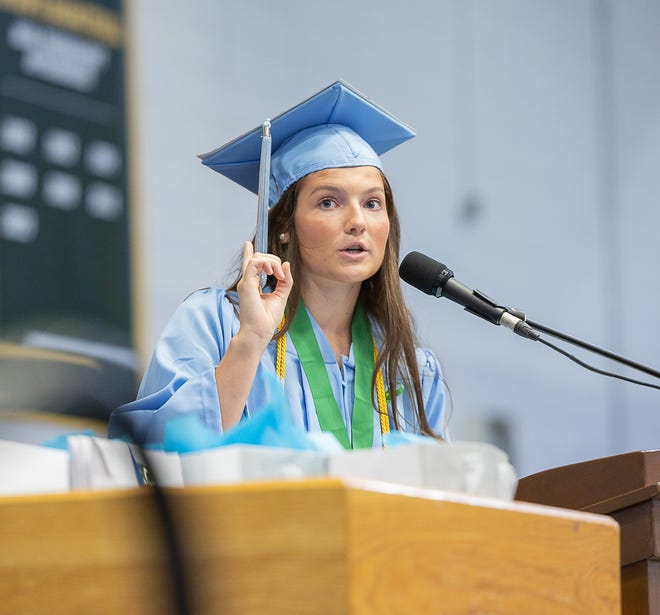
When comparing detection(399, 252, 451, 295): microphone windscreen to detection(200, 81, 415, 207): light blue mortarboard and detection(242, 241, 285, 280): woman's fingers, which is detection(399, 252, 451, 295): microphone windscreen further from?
detection(200, 81, 415, 207): light blue mortarboard

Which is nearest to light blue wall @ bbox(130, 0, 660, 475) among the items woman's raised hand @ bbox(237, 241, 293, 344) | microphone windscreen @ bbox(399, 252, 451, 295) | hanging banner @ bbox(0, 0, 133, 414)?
hanging banner @ bbox(0, 0, 133, 414)

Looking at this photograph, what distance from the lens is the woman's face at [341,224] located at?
8.32 ft

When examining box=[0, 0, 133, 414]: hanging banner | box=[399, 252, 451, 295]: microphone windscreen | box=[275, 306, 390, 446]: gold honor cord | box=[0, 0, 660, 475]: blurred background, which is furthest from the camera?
box=[0, 0, 660, 475]: blurred background

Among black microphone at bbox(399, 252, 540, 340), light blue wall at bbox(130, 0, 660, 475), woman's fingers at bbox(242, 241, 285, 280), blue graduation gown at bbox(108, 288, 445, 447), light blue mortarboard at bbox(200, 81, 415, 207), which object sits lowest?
blue graduation gown at bbox(108, 288, 445, 447)

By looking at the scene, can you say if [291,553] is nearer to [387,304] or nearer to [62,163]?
[387,304]

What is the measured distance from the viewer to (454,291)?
84.0 inches

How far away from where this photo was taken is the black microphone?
2.06 m

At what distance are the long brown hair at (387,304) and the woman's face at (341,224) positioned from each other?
50 mm

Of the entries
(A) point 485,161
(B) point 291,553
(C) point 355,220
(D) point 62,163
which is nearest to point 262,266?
(C) point 355,220

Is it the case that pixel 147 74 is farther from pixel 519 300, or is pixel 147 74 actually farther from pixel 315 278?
pixel 519 300

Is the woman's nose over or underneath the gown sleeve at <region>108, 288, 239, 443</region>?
over

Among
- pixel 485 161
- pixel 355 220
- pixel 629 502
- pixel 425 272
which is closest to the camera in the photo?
pixel 629 502

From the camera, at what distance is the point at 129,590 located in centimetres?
103

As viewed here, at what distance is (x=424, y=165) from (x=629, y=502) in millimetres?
3467
